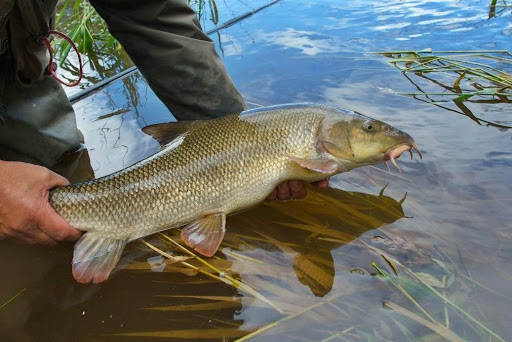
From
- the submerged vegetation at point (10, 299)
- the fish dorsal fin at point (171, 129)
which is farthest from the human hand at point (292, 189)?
the submerged vegetation at point (10, 299)

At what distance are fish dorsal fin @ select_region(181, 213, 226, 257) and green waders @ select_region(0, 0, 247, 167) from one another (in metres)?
0.84

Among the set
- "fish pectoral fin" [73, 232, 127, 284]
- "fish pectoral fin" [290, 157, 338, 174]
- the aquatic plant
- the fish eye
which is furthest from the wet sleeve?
the aquatic plant

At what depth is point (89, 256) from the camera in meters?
2.38

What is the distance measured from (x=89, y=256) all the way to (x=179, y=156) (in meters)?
0.71

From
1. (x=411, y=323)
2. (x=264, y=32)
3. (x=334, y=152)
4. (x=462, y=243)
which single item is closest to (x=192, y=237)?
(x=334, y=152)

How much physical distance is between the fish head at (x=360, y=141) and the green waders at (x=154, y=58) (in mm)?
795

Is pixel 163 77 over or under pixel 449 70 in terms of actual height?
over

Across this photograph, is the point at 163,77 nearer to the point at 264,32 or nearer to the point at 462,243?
the point at 462,243

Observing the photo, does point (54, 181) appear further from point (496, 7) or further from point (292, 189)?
point (496, 7)

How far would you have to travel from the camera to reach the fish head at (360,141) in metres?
2.54

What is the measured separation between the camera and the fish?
2455 mm

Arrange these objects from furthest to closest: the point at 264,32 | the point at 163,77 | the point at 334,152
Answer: the point at 264,32 < the point at 163,77 < the point at 334,152

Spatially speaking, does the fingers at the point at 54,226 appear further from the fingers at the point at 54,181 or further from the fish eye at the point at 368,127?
the fish eye at the point at 368,127

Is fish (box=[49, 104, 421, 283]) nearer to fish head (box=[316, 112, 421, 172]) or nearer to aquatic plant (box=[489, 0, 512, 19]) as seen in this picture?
fish head (box=[316, 112, 421, 172])
